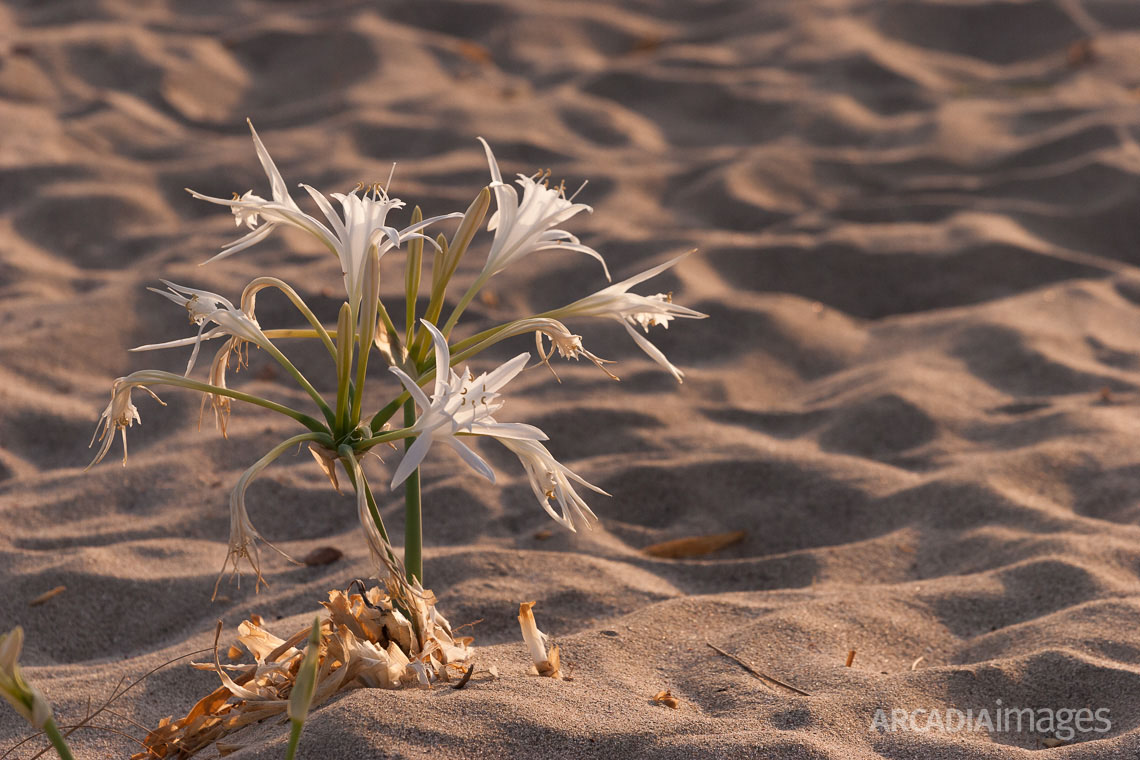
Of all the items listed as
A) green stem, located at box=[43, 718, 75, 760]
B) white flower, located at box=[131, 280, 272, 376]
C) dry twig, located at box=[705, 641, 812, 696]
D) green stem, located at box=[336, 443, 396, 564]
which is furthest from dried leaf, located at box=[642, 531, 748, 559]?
green stem, located at box=[43, 718, 75, 760]

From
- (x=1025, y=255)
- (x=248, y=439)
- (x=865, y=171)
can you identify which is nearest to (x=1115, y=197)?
(x=1025, y=255)

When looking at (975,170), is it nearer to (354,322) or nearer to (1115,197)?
(1115,197)

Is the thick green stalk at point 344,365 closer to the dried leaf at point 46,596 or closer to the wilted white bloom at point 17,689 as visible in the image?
the wilted white bloom at point 17,689

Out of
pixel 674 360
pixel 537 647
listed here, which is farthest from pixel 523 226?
pixel 674 360

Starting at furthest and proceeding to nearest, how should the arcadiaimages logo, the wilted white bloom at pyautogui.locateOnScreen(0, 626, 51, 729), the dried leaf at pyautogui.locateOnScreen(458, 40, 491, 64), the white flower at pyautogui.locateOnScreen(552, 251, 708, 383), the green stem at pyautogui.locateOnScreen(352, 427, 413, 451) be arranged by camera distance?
the dried leaf at pyautogui.locateOnScreen(458, 40, 491, 64), the arcadiaimages logo, the white flower at pyautogui.locateOnScreen(552, 251, 708, 383), the green stem at pyautogui.locateOnScreen(352, 427, 413, 451), the wilted white bloom at pyautogui.locateOnScreen(0, 626, 51, 729)

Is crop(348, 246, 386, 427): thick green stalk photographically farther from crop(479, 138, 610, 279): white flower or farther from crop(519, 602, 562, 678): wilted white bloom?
crop(519, 602, 562, 678): wilted white bloom
